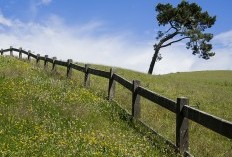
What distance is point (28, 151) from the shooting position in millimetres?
9875

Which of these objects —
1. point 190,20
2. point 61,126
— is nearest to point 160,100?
point 61,126

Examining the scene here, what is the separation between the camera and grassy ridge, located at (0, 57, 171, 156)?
33.7ft

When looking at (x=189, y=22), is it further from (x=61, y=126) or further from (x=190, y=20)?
(x=61, y=126)

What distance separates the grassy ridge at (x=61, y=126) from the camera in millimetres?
10273

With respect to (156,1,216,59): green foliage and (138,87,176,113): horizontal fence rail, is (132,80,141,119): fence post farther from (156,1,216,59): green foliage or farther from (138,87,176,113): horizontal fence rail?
(156,1,216,59): green foliage

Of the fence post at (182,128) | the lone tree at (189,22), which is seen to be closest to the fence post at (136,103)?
the fence post at (182,128)

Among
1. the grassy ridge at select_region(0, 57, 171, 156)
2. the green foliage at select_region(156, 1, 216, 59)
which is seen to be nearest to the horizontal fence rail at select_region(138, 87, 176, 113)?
the grassy ridge at select_region(0, 57, 171, 156)

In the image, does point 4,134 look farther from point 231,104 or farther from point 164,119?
point 231,104

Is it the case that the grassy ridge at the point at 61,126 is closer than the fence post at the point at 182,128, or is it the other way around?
the grassy ridge at the point at 61,126

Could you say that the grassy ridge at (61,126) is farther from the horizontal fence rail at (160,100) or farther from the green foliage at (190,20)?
the green foliage at (190,20)

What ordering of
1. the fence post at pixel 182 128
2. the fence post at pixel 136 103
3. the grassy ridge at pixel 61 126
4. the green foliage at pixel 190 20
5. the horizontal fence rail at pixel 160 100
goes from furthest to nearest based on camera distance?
the green foliage at pixel 190 20 < the fence post at pixel 136 103 < the horizontal fence rail at pixel 160 100 < the fence post at pixel 182 128 < the grassy ridge at pixel 61 126

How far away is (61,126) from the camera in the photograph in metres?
12.4

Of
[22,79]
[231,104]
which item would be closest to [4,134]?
[22,79]

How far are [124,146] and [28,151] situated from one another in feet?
8.01
